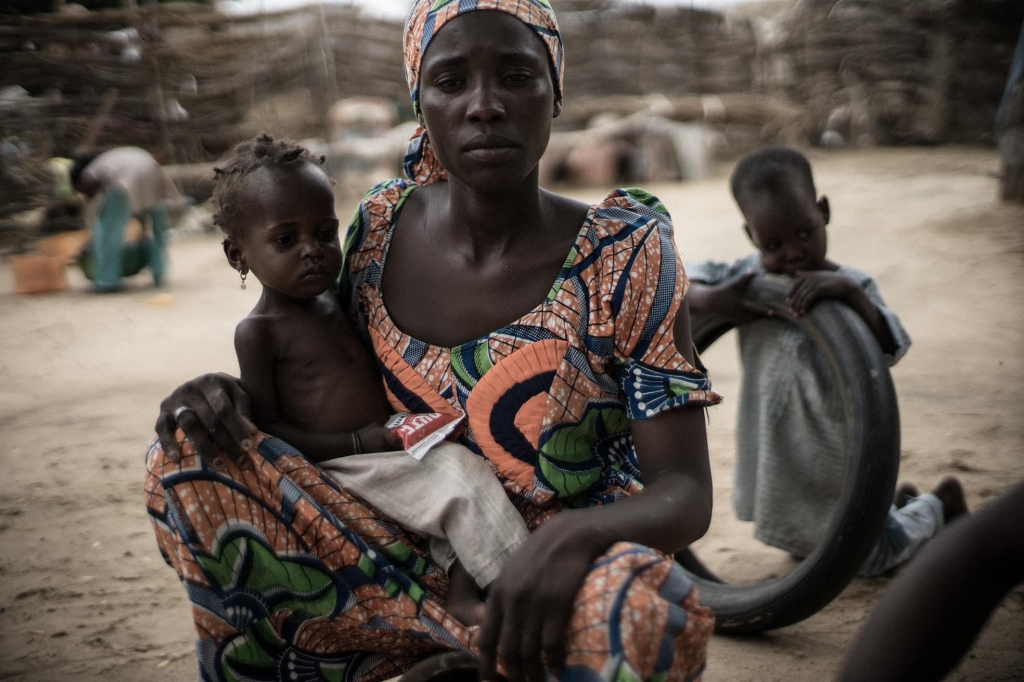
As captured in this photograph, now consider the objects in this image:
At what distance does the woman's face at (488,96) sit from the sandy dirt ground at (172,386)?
61.8 inches

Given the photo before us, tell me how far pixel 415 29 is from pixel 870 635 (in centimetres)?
145

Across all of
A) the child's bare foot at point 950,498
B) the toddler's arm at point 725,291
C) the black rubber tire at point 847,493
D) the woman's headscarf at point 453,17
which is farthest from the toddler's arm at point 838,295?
the woman's headscarf at point 453,17

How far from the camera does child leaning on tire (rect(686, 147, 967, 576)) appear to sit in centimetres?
292

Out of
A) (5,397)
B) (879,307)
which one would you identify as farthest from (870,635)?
(5,397)

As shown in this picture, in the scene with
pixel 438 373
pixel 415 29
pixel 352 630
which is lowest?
pixel 352 630

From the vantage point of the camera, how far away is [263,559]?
1773 millimetres

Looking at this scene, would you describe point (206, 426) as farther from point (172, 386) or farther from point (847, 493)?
point (172, 386)

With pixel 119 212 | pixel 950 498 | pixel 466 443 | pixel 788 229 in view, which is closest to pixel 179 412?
pixel 466 443

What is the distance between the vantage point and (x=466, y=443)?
6.37ft

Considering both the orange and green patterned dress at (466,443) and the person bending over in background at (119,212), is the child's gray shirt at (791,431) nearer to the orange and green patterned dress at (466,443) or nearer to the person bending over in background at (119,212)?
the orange and green patterned dress at (466,443)

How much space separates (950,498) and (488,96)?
2273 mm

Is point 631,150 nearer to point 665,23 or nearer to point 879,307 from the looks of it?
point 665,23

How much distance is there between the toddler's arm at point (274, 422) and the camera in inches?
77.2

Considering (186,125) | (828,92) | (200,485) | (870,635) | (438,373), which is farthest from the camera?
(828,92)
